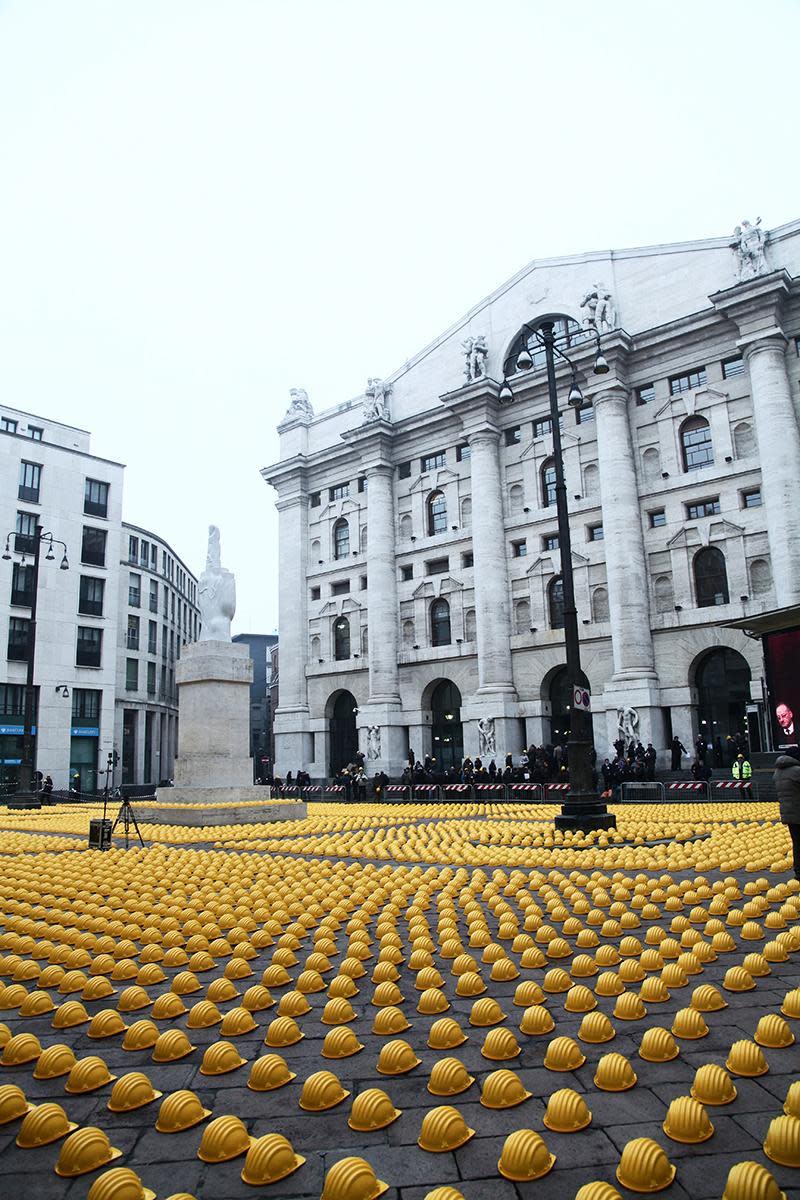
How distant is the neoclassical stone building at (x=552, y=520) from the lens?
1486 inches

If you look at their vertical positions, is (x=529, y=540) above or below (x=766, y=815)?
above

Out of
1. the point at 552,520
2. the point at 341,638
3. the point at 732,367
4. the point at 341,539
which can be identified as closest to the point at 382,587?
→ the point at 341,638

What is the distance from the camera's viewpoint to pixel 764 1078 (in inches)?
179

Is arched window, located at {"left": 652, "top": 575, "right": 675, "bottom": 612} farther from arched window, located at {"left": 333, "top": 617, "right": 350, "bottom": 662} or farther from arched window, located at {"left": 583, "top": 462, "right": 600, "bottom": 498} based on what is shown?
arched window, located at {"left": 333, "top": 617, "right": 350, "bottom": 662}

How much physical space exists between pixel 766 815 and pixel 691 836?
5.42 metres

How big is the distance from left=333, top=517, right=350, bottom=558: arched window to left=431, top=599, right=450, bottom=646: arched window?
8448 millimetres

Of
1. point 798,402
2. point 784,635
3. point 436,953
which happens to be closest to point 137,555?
point 798,402

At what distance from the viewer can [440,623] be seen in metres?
49.0

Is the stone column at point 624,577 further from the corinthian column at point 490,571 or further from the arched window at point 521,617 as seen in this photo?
the corinthian column at point 490,571

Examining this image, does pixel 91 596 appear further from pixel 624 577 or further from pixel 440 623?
pixel 624 577

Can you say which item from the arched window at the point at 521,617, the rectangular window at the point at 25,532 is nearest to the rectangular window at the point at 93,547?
the rectangular window at the point at 25,532

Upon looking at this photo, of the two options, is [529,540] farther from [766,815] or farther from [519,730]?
[766,815]

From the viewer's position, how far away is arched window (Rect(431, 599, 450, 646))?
4853cm

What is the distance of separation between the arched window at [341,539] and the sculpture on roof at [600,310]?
68.5ft
